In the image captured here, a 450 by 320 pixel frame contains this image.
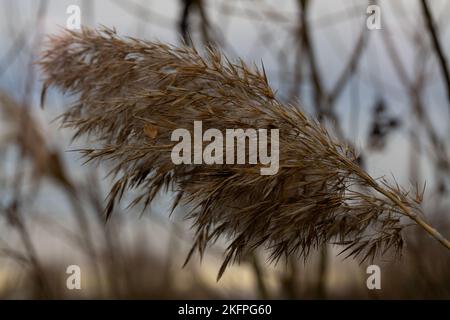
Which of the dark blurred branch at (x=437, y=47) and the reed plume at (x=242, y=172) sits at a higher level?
the dark blurred branch at (x=437, y=47)

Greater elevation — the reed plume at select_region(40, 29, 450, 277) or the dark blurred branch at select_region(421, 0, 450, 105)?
the dark blurred branch at select_region(421, 0, 450, 105)

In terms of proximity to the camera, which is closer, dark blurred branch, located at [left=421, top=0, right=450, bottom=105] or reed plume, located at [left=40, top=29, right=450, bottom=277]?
reed plume, located at [left=40, top=29, right=450, bottom=277]

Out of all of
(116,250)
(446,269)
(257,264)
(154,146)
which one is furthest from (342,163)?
(116,250)

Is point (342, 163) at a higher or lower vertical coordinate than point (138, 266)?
higher

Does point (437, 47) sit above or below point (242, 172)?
above

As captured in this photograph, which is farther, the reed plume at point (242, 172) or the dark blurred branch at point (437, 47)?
the dark blurred branch at point (437, 47)
